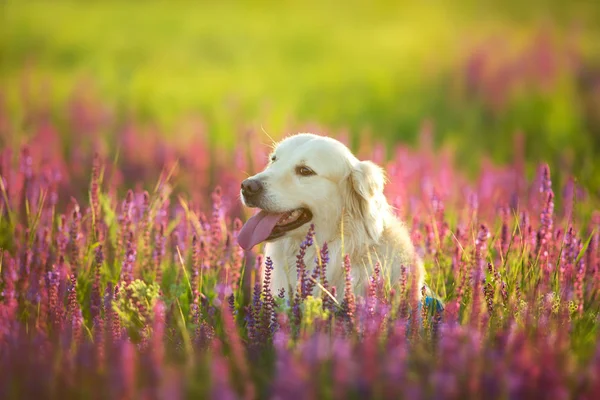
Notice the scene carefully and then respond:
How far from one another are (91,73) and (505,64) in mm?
7265

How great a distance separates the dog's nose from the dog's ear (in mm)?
540

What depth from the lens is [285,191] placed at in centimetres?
416

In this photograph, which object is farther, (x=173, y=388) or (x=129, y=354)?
(x=129, y=354)

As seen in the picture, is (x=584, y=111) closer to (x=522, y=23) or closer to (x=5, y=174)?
(x=5, y=174)

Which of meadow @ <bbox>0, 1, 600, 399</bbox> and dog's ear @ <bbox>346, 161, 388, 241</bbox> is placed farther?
dog's ear @ <bbox>346, 161, 388, 241</bbox>

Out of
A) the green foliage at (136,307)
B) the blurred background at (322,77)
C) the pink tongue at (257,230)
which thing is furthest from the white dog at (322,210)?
the blurred background at (322,77)

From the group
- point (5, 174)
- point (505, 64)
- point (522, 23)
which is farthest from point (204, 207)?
point (522, 23)

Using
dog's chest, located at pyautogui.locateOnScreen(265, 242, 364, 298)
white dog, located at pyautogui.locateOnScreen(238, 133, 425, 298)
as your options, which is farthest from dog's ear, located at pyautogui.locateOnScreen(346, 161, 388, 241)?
dog's chest, located at pyautogui.locateOnScreen(265, 242, 364, 298)

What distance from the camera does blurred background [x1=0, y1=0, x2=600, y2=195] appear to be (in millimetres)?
9852

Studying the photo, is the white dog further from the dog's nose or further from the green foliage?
the green foliage

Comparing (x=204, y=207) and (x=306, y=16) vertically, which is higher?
(x=306, y=16)

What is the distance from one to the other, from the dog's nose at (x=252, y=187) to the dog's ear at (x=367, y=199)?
1.77ft

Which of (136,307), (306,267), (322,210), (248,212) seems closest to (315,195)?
(322,210)

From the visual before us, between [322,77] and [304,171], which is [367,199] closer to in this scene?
[304,171]
